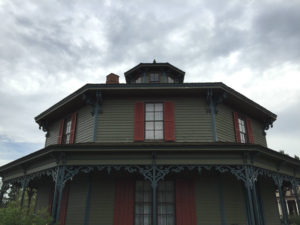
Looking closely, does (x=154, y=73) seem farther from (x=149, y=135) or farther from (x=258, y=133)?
(x=258, y=133)

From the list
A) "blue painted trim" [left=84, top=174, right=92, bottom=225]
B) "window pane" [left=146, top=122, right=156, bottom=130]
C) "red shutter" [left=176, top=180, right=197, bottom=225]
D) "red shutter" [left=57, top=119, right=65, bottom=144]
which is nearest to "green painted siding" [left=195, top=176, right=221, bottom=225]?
"red shutter" [left=176, top=180, right=197, bottom=225]

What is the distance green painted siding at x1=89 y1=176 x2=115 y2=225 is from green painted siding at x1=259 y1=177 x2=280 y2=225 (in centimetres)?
757

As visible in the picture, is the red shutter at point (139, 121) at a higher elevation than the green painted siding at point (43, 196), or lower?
higher

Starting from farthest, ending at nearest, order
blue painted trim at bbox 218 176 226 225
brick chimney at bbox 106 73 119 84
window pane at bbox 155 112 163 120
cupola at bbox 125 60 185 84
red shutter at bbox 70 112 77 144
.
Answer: brick chimney at bbox 106 73 119 84
cupola at bbox 125 60 185 84
red shutter at bbox 70 112 77 144
window pane at bbox 155 112 163 120
blue painted trim at bbox 218 176 226 225

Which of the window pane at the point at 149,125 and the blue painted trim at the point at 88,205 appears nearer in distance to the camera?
the blue painted trim at the point at 88,205

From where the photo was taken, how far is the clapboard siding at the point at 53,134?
14297 millimetres

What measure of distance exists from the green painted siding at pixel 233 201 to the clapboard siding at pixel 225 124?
6.18ft

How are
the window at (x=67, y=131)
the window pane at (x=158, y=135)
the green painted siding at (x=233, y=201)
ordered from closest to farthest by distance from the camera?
the green painted siding at (x=233, y=201), the window pane at (x=158, y=135), the window at (x=67, y=131)

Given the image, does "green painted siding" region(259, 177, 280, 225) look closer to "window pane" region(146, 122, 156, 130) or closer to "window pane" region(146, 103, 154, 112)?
"window pane" region(146, 122, 156, 130)

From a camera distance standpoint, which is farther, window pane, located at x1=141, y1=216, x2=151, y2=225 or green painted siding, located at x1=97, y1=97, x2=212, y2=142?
green painted siding, located at x1=97, y1=97, x2=212, y2=142

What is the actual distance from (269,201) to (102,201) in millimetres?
8627

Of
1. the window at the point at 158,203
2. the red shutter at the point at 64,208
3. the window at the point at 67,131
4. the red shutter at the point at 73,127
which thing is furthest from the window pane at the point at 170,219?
the window at the point at 67,131

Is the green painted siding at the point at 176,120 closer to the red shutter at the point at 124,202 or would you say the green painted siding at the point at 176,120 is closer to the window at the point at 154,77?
the red shutter at the point at 124,202

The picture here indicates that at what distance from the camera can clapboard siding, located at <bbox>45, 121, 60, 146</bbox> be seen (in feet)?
46.9
